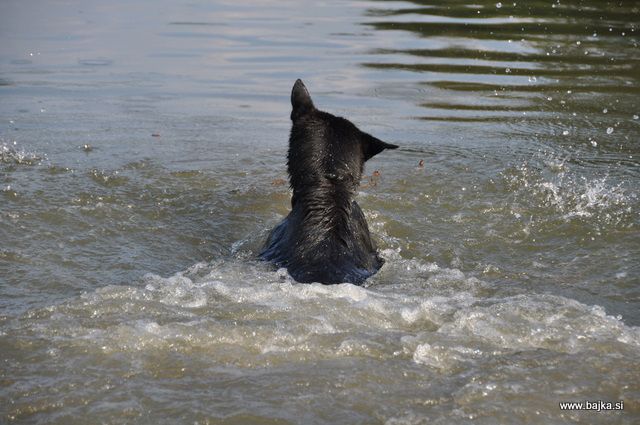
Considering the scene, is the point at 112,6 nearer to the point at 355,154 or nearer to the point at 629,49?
the point at 629,49

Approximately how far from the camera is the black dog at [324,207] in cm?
588

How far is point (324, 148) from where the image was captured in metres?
6.54

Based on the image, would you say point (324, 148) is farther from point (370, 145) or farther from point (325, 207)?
point (325, 207)

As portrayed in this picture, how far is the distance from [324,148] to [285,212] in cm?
182

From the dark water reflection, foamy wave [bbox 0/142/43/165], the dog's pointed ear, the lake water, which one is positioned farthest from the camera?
the dark water reflection

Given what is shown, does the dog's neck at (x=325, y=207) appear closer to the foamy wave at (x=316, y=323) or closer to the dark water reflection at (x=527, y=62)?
the foamy wave at (x=316, y=323)

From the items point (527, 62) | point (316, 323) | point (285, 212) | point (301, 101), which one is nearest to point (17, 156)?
point (285, 212)

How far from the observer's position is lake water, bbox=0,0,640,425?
13.9 ft

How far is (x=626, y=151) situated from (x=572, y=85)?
3432mm

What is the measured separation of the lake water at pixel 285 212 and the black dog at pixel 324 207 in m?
0.24

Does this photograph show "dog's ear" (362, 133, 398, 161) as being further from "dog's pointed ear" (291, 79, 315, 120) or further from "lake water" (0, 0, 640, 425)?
"lake water" (0, 0, 640, 425)

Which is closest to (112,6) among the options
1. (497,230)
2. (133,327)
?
(497,230)

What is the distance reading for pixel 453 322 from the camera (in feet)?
16.7

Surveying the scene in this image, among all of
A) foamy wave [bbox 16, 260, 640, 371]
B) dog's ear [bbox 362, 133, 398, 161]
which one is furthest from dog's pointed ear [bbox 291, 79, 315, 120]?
foamy wave [bbox 16, 260, 640, 371]
